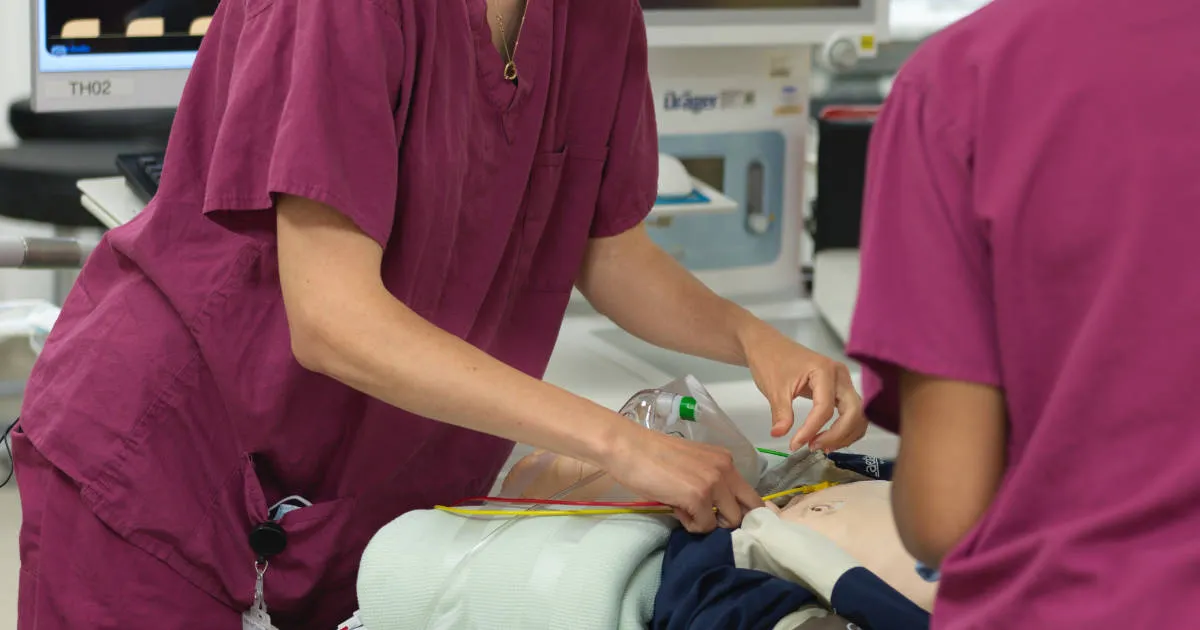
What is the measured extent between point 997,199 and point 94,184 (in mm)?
1633

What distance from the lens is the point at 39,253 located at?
198 centimetres

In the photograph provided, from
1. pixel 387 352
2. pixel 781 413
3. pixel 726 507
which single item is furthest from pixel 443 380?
pixel 781 413

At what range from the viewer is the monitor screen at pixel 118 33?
6.55ft

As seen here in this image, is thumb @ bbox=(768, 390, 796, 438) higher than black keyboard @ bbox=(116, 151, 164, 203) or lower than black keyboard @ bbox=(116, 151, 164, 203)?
lower

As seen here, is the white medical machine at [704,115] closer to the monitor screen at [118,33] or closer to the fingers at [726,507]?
the monitor screen at [118,33]

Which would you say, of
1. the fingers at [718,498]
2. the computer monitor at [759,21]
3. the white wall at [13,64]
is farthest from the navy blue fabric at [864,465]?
the white wall at [13,64]

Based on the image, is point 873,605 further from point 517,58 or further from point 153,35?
point 153,35

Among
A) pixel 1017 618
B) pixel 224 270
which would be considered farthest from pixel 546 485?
pixel 1017 618

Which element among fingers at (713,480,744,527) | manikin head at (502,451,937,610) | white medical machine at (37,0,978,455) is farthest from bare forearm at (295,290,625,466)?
white medical machine at (37,0,978,455)

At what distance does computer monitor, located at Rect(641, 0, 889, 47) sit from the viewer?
2064 millimetres

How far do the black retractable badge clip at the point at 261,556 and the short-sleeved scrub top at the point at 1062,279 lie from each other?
0.66 m

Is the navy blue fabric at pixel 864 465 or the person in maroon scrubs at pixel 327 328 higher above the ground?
the person in maroon scrubs at pixel 327 328

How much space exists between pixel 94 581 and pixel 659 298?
0.64 metres

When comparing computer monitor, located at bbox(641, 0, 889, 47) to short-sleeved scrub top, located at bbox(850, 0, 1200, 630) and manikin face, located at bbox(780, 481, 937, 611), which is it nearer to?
manikin face, located at bbox(780, 481, 937, 611)
